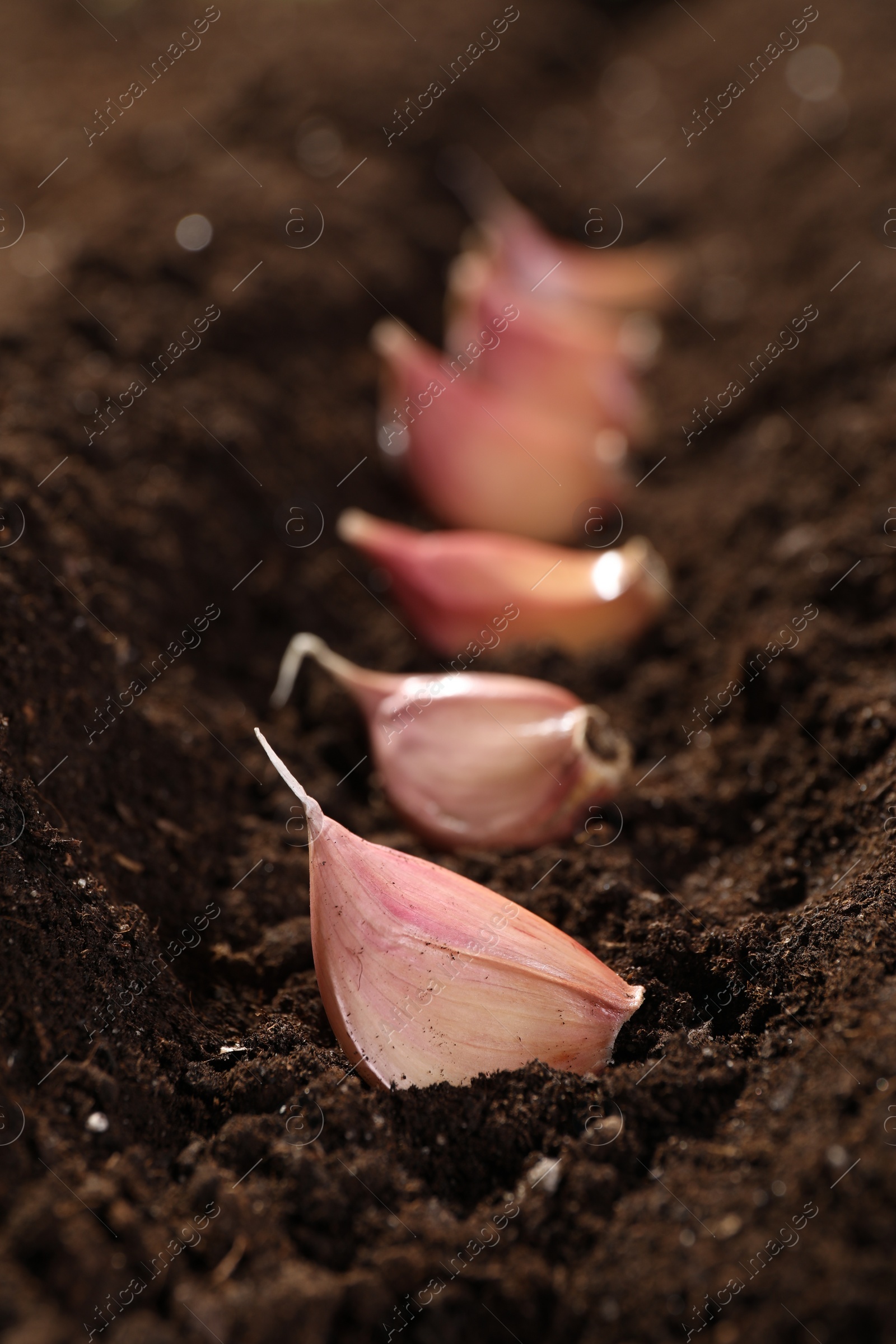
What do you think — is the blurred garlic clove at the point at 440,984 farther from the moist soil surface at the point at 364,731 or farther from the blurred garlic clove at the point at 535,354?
the blurred garlic clove at the point at 535,354

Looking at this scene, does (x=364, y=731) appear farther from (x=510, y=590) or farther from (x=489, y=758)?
(x=510, y=590)

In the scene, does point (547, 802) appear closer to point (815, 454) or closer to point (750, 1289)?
A: point (750, 1289)

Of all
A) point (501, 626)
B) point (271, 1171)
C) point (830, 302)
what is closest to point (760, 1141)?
point (271, 1171)

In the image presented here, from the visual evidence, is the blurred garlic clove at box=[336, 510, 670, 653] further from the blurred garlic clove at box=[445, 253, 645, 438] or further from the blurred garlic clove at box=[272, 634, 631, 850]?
the blurred garlic clove at box=[445, 253, 645, 438]

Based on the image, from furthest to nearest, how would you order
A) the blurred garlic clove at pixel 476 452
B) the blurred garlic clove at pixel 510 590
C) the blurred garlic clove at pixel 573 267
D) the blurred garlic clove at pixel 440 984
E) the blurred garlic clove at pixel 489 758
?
the blurred garlic clove at pixel 573 267 → the blurred garlic clove at pixel 476 452 → the blurred garlic clove at pixel 510 590 → the blurred garlic clove at pixel 489 758 → the blurred garlic clove at pixel 440 984

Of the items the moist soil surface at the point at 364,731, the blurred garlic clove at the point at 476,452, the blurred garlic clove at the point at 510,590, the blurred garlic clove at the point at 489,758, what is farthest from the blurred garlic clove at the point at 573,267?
the blurred garlic clove at the point at 489,758

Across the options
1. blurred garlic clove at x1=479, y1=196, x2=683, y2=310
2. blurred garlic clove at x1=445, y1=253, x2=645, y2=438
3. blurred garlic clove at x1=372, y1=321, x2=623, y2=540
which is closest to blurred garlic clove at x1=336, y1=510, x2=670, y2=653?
blurred garlic clove at x1=372, y1=321, x2=623, y2=540
